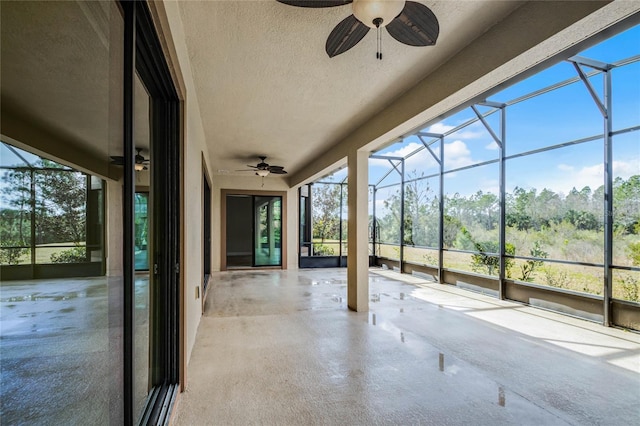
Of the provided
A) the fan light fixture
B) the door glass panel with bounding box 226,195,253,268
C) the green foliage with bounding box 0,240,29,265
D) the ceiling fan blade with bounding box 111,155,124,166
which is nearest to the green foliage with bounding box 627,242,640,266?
the fan light fixture

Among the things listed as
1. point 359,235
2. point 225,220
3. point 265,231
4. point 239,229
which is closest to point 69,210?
point 359,235

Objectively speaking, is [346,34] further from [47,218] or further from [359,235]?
[359,235]

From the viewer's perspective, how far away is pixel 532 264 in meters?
5.57

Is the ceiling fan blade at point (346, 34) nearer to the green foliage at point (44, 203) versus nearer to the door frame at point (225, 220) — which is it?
the green foliage at point (44, 203)

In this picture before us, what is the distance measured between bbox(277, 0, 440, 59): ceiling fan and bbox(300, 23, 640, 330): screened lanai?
1470mm

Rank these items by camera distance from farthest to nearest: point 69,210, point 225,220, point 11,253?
point 225,220
point 69,210
point 11,253

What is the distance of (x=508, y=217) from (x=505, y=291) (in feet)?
4.40

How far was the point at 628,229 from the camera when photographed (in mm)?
4215

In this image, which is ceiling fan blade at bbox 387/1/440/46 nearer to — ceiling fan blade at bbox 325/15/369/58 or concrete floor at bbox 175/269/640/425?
ceiling fan blade at bbox 325/15/369/58

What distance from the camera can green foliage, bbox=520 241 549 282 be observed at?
5449mm

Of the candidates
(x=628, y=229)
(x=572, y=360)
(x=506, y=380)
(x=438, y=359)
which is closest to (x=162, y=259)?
(x=438, y=359)

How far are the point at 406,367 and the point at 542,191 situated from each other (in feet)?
14.0

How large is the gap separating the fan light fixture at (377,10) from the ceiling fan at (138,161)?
1.43 meters

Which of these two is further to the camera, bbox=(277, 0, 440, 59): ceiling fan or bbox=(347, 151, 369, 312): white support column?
bbox=(347, 151, 369, 312): white support column
